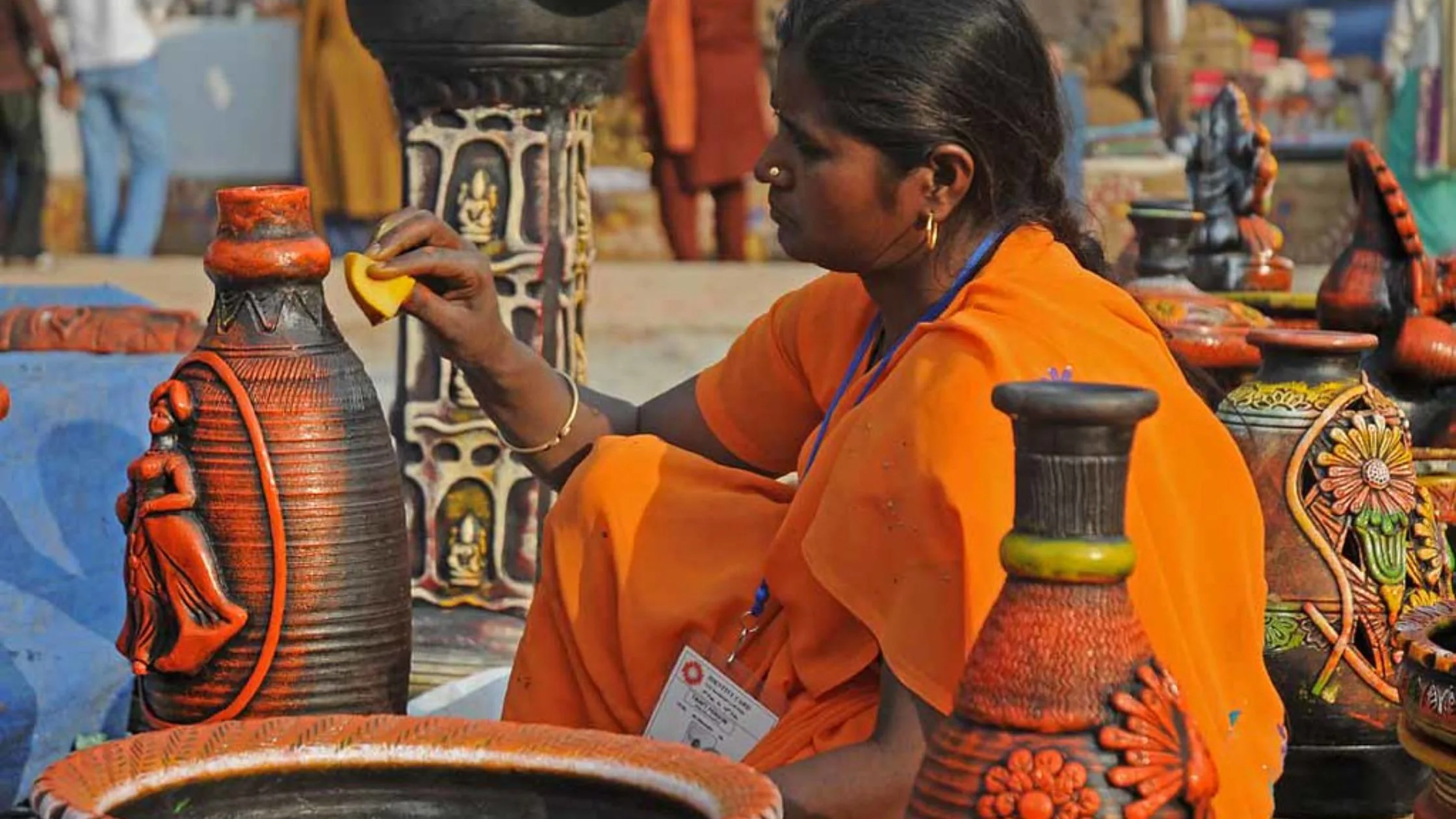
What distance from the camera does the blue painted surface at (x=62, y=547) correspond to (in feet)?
11.8

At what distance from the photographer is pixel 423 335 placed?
4.55 meters

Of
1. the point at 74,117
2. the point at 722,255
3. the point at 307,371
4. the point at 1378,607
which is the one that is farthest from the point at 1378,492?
the point at 74,117

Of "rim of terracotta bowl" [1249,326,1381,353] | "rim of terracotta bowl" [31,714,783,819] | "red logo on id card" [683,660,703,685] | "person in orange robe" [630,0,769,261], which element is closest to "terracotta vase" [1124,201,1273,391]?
"rim of terracotta bowl" [1249,326,1381,353]

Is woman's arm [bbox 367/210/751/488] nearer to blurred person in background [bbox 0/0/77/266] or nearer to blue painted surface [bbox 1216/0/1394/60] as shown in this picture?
blurred person in background [bbox 0/0/77/266]

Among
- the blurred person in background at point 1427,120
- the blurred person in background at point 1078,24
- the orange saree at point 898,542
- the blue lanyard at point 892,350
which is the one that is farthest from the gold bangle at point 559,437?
the blurred person in background at point 1078,24

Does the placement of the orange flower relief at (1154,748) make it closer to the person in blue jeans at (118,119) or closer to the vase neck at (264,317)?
the vase neck at (264,317)

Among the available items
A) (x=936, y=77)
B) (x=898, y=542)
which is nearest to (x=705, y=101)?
(x=936, y=77)

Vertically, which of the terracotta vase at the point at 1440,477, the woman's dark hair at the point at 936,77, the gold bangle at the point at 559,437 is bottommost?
the terracotta vase at the point at 1440,477

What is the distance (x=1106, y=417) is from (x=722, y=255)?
9.28 m

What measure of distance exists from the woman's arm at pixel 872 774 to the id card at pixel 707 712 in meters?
0.37

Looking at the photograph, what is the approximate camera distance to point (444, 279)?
2969 millimetres

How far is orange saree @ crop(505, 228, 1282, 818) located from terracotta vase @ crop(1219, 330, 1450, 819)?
2.51 feet

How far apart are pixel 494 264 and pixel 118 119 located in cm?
712

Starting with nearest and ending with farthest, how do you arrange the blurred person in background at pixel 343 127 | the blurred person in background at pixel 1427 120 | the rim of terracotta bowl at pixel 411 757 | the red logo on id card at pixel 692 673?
the rim of terracotta bowl at pixel 411 757
the red logo on id card at pixel 692 673
the blurred person in background at pixel 1427 120
the blurred person in background at pixel 343 127
